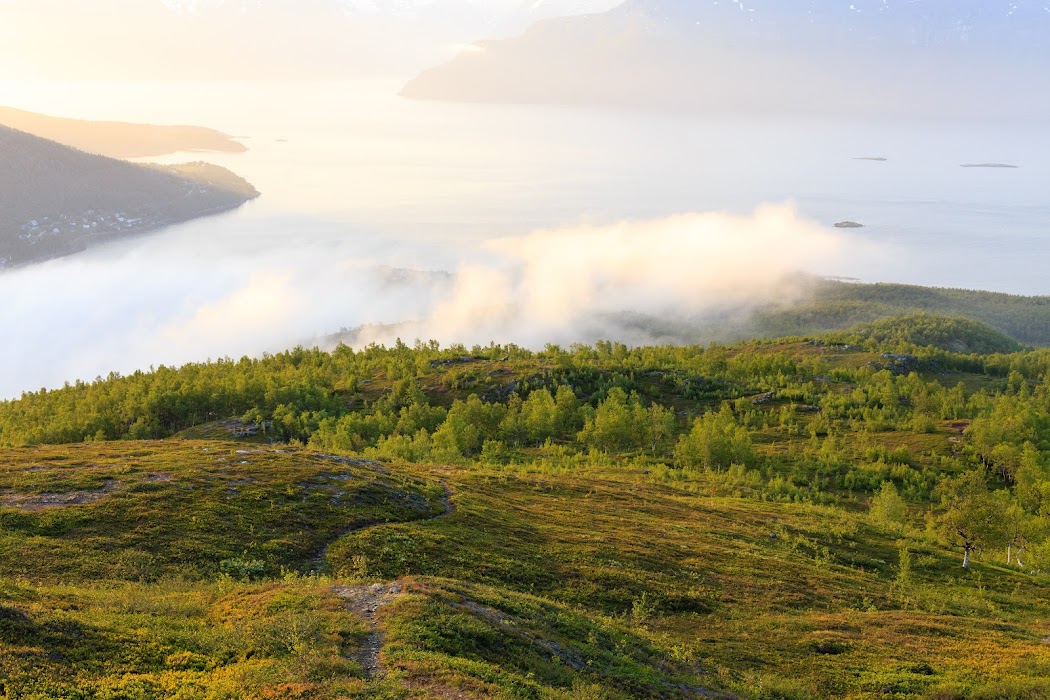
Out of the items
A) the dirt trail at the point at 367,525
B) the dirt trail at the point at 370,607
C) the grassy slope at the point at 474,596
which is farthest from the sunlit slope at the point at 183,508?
the dirt trail at the point at 370,607

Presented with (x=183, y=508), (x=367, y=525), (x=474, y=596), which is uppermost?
(x=474, y=596)

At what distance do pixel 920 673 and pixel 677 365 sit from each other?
155m

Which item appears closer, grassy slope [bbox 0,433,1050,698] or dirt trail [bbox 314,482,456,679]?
grassy slope [bbox 0,433,1050,698]

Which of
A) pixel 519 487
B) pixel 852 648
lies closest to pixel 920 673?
pixel 852 648

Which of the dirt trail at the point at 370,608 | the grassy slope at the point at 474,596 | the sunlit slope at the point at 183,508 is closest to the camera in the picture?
the grassy slope at the point at 474,596

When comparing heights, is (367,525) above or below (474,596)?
below

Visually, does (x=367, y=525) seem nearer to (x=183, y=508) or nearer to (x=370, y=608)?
(x=183, y=508)

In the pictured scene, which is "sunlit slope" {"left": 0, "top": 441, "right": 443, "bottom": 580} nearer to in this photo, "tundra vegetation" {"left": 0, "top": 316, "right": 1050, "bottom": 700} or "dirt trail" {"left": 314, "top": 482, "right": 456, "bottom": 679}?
"tundra vegetation" {"left": 0, "top": 316, "right": 1050, "bottom": 700}

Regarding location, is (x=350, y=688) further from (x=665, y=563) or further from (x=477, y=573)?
(x=665, y=563)

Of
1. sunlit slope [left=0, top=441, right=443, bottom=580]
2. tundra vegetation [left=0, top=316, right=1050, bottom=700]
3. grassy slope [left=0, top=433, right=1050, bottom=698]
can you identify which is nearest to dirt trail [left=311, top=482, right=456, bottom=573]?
tundra vegetation [left=0, top=316, right=1050, bottom=700]

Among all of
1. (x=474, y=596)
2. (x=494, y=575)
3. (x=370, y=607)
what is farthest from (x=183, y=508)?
(x=474, y=596)

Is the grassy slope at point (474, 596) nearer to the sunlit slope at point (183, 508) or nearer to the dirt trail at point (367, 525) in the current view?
the sunlit slope at point (183, 508)

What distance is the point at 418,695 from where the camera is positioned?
23.6 m

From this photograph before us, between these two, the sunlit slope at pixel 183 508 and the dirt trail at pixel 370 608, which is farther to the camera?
the sunlit slope at pixel 183 508
